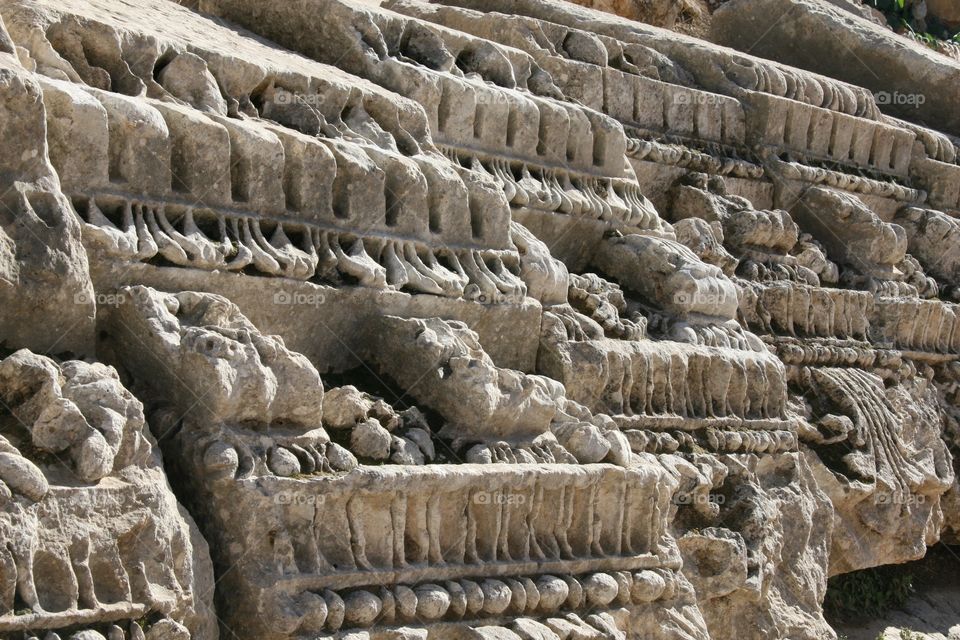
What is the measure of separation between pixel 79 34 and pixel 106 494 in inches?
86.2

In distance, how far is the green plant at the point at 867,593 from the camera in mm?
9773

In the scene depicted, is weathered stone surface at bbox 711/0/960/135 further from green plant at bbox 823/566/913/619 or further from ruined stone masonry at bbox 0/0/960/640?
green plant at bbox 823/566/913/619

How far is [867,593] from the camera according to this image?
9.98 meters

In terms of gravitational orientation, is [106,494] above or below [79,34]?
below

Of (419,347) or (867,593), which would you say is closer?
(419,347)

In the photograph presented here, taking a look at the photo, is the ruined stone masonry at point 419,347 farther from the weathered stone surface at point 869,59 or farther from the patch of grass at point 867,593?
the weathered stone surface at point 869,59

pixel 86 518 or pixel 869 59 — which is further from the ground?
pixel 86 518

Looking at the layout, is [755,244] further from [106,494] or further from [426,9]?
[106,494]

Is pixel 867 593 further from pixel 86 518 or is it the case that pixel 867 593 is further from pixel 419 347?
pixel 86 518

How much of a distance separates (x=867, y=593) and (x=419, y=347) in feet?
16.5

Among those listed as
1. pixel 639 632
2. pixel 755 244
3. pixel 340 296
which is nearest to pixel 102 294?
pixel 340 296

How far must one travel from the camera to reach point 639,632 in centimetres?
627

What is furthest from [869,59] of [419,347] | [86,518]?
[86,518]

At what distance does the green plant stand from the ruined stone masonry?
0.56 m
